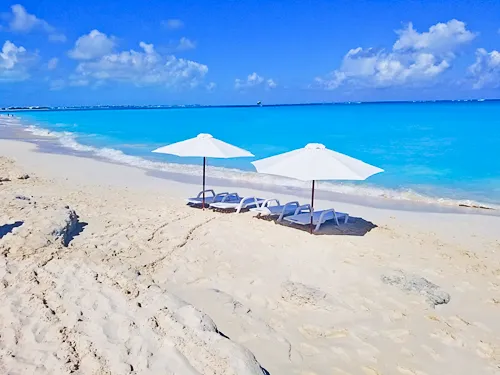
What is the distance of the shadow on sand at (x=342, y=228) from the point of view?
27.7ft

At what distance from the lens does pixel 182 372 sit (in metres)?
3.36

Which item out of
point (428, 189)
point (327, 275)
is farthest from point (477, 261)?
point (428, 189)

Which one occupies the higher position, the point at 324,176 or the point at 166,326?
the point at 324,176

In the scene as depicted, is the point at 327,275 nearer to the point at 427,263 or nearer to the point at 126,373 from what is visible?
the point at 427,263

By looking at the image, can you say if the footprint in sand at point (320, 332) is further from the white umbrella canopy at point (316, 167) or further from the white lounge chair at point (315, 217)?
the white lounge chair at point (315, 217)

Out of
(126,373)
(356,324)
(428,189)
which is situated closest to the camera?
(126,373)

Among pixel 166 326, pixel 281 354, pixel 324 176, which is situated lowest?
pixel 281 354

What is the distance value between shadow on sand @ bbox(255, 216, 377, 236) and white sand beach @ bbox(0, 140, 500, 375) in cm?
7

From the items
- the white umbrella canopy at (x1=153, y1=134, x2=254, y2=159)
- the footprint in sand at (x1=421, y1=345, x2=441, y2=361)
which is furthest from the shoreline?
the footprint in sand at (x1=421, y1=345, x2=441, y2=361)

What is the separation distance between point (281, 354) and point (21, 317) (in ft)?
7.79

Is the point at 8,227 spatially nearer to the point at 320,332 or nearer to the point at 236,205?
the point at 320,332

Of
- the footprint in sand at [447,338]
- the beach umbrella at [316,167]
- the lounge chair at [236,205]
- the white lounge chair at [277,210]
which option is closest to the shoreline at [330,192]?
the lounge chair at [236,205]

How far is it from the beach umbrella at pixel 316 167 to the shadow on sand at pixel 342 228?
118 centimetres

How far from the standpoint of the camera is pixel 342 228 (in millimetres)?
8836
